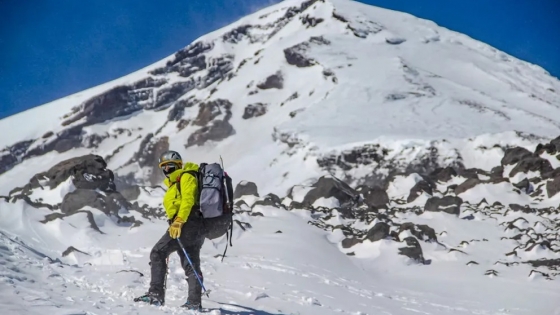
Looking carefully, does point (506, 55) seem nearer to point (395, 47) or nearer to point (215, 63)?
point (395, 47)

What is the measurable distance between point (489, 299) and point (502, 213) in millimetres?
16970

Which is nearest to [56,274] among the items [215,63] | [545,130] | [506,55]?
[545,130]

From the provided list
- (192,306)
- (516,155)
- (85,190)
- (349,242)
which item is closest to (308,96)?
(516,155)

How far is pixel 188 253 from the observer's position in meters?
6.44

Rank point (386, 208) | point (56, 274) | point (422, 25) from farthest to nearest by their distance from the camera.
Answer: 1. point (422, 25)
2. point (386, 208)
3. point (56, 274)

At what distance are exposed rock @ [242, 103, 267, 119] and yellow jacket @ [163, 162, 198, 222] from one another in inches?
3487

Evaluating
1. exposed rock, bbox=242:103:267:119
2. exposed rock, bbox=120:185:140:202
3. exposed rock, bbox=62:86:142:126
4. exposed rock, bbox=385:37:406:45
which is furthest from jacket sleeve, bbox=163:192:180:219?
exposed rock, bbox=62:86:142:126

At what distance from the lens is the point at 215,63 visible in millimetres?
137000

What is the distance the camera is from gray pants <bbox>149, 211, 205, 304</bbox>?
6.28 m

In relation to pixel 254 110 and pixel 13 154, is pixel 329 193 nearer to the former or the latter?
pixel 254 110

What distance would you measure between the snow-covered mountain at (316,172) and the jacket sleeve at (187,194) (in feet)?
3.41

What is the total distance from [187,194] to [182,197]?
72 millimetres

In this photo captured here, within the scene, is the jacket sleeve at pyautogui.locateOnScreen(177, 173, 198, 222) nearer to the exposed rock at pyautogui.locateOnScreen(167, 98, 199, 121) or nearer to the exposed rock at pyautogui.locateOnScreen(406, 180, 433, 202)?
the exposed rock at pyautogui.locateOnScreen(406, 180, 433, 202)

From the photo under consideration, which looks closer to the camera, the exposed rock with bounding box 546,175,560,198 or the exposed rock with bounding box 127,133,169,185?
the exposed rock with bounding box 546,175,560,198
